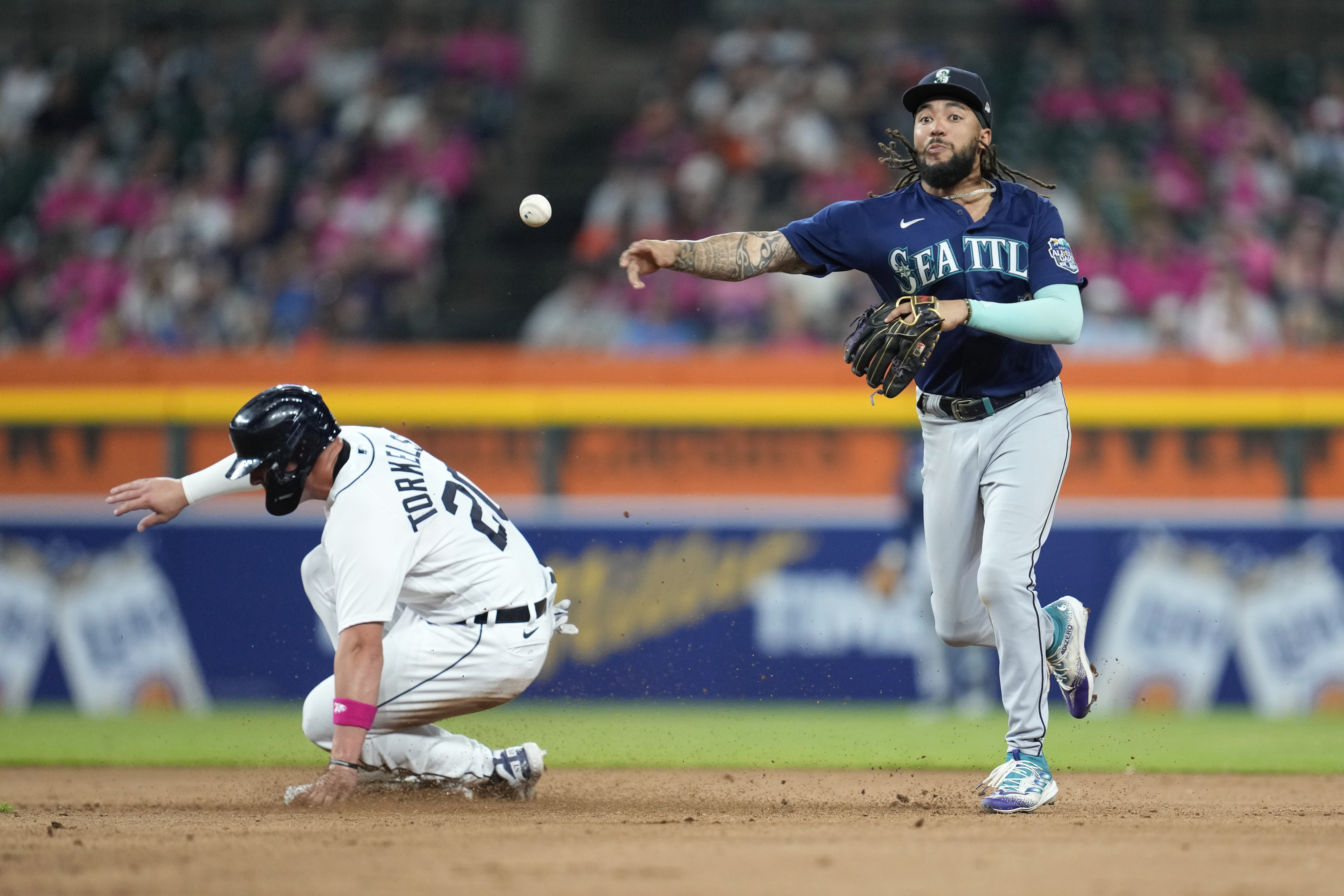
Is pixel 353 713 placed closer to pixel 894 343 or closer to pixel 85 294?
pixel 894 343

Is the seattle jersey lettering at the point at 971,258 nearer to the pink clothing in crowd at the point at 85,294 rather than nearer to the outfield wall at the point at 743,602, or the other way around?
the outfield wall at the point at 743,602

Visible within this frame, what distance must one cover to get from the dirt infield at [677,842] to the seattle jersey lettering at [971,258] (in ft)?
5.93

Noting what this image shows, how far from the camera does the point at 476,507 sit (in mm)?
5637

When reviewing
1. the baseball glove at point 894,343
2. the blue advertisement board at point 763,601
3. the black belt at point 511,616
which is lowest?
the blue advertisement board at point 763,601

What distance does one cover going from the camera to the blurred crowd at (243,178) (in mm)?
12398

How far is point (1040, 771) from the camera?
17.3 feet

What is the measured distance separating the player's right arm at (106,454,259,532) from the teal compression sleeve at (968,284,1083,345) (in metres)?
2.57

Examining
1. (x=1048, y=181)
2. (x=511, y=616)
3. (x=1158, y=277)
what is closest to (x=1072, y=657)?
(x=511, y=616)

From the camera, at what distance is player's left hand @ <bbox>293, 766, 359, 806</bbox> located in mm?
5160

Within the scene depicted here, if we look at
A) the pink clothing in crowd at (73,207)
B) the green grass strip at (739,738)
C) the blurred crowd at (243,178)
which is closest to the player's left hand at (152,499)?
the green grass strip at (739,738)

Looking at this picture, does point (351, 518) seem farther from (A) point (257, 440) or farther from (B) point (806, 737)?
(B) point (806, 737)

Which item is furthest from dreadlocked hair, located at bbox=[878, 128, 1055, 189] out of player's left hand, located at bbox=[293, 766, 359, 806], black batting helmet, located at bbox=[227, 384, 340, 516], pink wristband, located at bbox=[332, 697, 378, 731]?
player's left hand, located at bbox=[293, 766, 359, 806]

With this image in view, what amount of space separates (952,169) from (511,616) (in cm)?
219

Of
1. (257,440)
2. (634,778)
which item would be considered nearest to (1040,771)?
(634,778)
